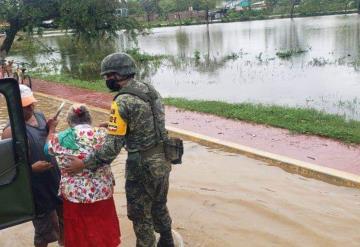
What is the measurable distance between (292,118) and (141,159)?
6408mm

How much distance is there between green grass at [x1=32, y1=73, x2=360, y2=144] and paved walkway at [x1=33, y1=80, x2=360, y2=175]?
0.63 feet

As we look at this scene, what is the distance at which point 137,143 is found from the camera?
139 inches

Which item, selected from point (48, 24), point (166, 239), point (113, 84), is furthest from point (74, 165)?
point (48, 24)

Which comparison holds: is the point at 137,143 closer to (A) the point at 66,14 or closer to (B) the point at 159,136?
(B) the point at 159,136

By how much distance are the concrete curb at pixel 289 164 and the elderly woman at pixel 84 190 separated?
3.51 m

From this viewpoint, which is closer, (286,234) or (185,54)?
(286,234)

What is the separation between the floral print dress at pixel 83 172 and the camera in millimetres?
→ 3289

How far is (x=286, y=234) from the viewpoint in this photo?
4.61m

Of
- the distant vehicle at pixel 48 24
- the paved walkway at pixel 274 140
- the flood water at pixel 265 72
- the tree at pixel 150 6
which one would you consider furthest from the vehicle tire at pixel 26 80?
the tree at pixel 150 6

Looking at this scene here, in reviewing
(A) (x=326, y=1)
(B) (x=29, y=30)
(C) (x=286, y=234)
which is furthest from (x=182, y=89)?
(A) (x=326, y=1)

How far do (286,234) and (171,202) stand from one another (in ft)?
4.96

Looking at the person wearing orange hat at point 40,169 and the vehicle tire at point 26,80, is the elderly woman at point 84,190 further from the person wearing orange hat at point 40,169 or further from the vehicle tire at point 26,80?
the vehicle tire at point 26,80

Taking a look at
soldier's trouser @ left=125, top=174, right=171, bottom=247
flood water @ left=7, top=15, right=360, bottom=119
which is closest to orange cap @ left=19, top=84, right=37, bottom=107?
soldier's trouser @ left=125, top=174, right=171, bottom=247

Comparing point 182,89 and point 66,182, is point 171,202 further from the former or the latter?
point 182,89
